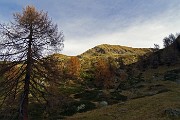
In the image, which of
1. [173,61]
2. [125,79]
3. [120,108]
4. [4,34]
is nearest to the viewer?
[4,34]

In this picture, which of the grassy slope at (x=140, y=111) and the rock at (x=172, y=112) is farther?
the grassy slope at (x=140, y=111)

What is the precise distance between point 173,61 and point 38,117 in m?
82.6

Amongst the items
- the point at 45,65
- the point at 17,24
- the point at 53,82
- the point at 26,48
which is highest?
the point at 17,24

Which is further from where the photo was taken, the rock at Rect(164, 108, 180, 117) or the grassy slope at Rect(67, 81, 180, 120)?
the grassy slope at Rect(67, 81, 180, 120)

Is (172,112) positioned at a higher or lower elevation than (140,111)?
higher

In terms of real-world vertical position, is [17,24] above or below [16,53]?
above

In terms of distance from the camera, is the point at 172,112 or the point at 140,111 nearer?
the point at 172,112

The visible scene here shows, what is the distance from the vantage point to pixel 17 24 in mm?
21781

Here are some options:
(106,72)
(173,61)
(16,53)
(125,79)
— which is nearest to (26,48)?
(16,53)

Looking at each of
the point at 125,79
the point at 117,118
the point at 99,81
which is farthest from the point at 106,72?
the point at 117,118

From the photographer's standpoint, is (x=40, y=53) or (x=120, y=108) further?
(x=120, y=108)

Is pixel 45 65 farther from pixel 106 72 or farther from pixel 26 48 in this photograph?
pixel 106 72

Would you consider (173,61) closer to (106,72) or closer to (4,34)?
(106,72)

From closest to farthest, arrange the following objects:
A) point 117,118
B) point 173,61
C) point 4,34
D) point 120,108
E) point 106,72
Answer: point 4,34 < point 117,118 < point 120,108 < point 106,72 < point 173,61
